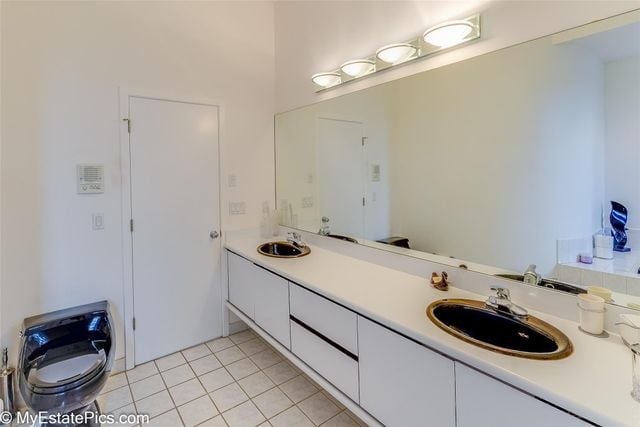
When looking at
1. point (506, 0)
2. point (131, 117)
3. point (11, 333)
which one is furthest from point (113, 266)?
point (506, 0)

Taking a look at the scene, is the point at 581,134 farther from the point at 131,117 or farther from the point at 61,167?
the point at 61,167

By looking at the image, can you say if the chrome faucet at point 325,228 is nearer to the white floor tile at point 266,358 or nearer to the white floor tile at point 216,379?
the white floor tile at point 266,358

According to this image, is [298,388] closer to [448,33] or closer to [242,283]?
[242,283]

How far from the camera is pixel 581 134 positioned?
1.31 meters

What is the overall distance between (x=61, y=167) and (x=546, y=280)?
9.37 ft

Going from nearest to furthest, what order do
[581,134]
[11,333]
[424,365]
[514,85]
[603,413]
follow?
[603,413], [424,365], [581,134], [514,85], [11,333]

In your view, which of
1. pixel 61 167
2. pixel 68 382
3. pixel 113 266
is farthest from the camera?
pixel 113 266

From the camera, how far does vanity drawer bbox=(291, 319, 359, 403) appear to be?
151 centimetres

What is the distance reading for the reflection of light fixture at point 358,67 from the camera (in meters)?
2.06

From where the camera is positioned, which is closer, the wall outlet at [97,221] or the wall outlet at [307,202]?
the wall outlet at [97,221]

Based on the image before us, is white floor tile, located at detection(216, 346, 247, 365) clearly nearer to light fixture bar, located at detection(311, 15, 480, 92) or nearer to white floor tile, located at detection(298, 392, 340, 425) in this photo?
white floor tile, located at detection(298, 392, 340, 425)

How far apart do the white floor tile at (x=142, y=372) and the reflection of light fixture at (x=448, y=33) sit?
290cm

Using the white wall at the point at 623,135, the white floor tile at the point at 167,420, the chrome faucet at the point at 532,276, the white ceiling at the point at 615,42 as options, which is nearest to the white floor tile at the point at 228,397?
the white floor tile at the point at 167,420

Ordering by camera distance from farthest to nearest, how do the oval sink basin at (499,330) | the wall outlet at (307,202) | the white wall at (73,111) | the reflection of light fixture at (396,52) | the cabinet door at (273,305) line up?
1. the wall outlet at (307,202)
2. the cabinet door at (273,305)
3. the white wall at (73,111)
4. the reflection of light fixture at (396,52)
5. the oval sink basin at (499,330)
